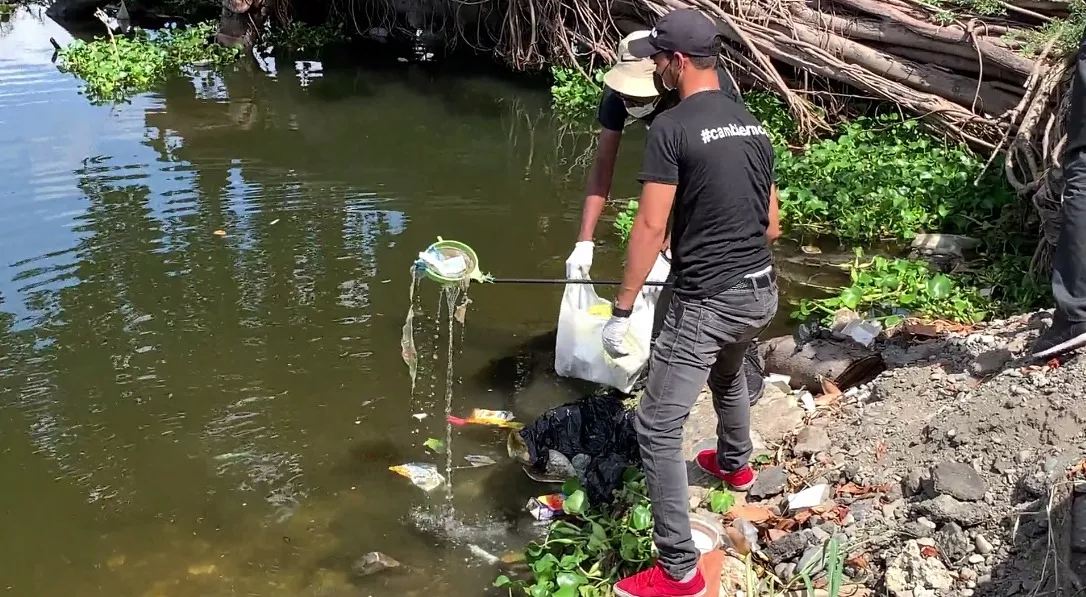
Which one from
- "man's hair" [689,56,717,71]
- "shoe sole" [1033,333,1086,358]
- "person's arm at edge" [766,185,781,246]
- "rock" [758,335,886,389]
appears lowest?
"rock" [758,335,886,389]

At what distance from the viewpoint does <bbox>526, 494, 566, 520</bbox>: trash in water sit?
13.2ft

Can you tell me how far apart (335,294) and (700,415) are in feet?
9.15

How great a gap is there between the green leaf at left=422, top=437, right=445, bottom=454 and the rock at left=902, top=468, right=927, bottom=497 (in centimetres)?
223

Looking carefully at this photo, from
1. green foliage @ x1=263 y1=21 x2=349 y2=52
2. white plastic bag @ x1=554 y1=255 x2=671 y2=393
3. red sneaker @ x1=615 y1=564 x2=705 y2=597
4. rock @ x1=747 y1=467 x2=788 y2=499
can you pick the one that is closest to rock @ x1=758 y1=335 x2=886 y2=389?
white plastic bag @ x1=554 y1=255 x2=671 y2=393

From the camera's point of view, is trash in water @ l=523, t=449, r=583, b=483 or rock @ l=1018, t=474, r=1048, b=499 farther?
trash in water @ l=523, t=449, r=583, b=483

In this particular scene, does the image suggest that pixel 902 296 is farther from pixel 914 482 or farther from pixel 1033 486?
pixel 1033 486

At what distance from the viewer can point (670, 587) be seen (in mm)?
3043

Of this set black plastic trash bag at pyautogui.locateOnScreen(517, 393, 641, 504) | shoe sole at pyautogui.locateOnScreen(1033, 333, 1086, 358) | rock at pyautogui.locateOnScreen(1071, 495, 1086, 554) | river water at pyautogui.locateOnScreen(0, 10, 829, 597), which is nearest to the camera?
rock at pyautogui.locateOnScreen(1071, 495, 1086, 554)

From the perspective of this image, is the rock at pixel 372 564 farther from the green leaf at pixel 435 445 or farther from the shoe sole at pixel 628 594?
the shoe sole at pixel 628 594

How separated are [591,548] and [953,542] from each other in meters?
1.35

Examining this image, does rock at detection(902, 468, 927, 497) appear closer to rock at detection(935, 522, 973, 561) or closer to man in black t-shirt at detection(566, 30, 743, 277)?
rock at detection(935, 522, 973, 561)

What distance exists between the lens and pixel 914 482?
11.0ft

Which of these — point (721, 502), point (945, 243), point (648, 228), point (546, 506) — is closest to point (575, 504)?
point (546, 506)

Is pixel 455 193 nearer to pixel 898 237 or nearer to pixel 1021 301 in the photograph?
pixel 898 237
